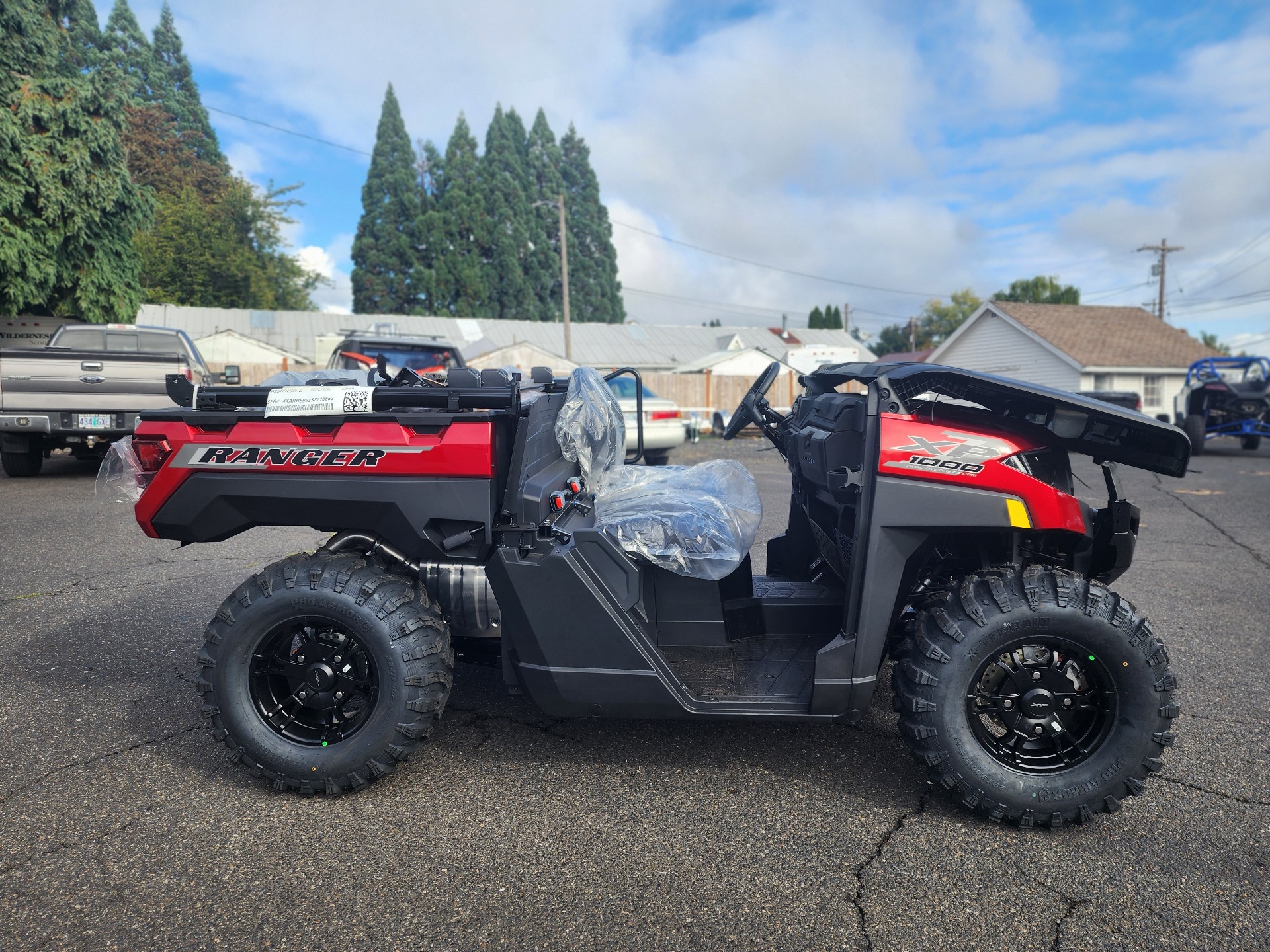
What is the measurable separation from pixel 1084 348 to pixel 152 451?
34.3m

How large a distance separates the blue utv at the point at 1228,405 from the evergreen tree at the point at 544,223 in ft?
148

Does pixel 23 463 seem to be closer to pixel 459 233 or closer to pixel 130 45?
pixel 459 233

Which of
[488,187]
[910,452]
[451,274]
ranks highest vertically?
[488,187]

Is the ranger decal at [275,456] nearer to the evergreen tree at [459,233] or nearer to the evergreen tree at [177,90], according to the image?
the evergreen tree at [459,233]

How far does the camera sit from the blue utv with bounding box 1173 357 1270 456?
1579 cm

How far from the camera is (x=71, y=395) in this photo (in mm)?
9078

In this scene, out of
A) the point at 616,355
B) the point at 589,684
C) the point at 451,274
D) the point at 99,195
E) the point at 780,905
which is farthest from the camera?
the point at 451,274

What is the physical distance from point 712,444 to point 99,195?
1290 centimetres

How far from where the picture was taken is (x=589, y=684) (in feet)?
8.95

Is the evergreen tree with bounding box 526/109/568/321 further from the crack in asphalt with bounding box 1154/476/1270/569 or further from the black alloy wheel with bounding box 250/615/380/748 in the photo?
the black alloy wheel with bounding box 250/615/380/748

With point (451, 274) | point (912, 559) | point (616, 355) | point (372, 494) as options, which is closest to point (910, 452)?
point (912, 559)

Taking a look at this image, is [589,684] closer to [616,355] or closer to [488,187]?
[616,355]

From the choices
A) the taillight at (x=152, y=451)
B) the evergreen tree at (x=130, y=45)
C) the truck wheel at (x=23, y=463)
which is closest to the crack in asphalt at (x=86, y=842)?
the taillight at (x=152, y=451)

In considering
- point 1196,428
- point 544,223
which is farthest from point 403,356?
point 544,223
